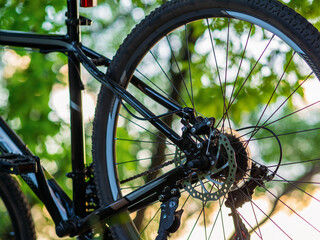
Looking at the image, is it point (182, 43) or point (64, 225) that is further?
point (182, 43)

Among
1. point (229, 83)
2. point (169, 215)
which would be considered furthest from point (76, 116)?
point (229, 83)

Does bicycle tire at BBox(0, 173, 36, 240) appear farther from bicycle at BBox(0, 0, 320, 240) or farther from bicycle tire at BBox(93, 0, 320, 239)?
bicycle tire at BBox(93, 0, 320, 239)

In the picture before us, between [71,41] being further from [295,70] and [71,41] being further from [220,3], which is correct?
[295,70]

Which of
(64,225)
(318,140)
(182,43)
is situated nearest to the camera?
(64,225)

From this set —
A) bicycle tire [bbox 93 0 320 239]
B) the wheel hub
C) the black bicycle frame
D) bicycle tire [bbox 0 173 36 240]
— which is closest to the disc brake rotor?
the wheel hub

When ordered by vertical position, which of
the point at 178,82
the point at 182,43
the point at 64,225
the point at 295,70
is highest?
the point at 182,43

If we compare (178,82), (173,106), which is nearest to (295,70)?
(178,82)

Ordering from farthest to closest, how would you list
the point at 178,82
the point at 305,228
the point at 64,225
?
1. the point at 178,82
2. the point at 305,228
3. the point at 64,225

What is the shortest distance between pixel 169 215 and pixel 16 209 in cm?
62

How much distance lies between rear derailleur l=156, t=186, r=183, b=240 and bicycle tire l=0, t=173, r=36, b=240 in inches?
22.5

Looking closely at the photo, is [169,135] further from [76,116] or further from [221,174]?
[76,116]

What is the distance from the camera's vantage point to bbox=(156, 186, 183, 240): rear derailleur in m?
0.98

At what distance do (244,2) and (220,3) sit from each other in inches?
2.6

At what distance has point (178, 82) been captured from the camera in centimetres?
236
